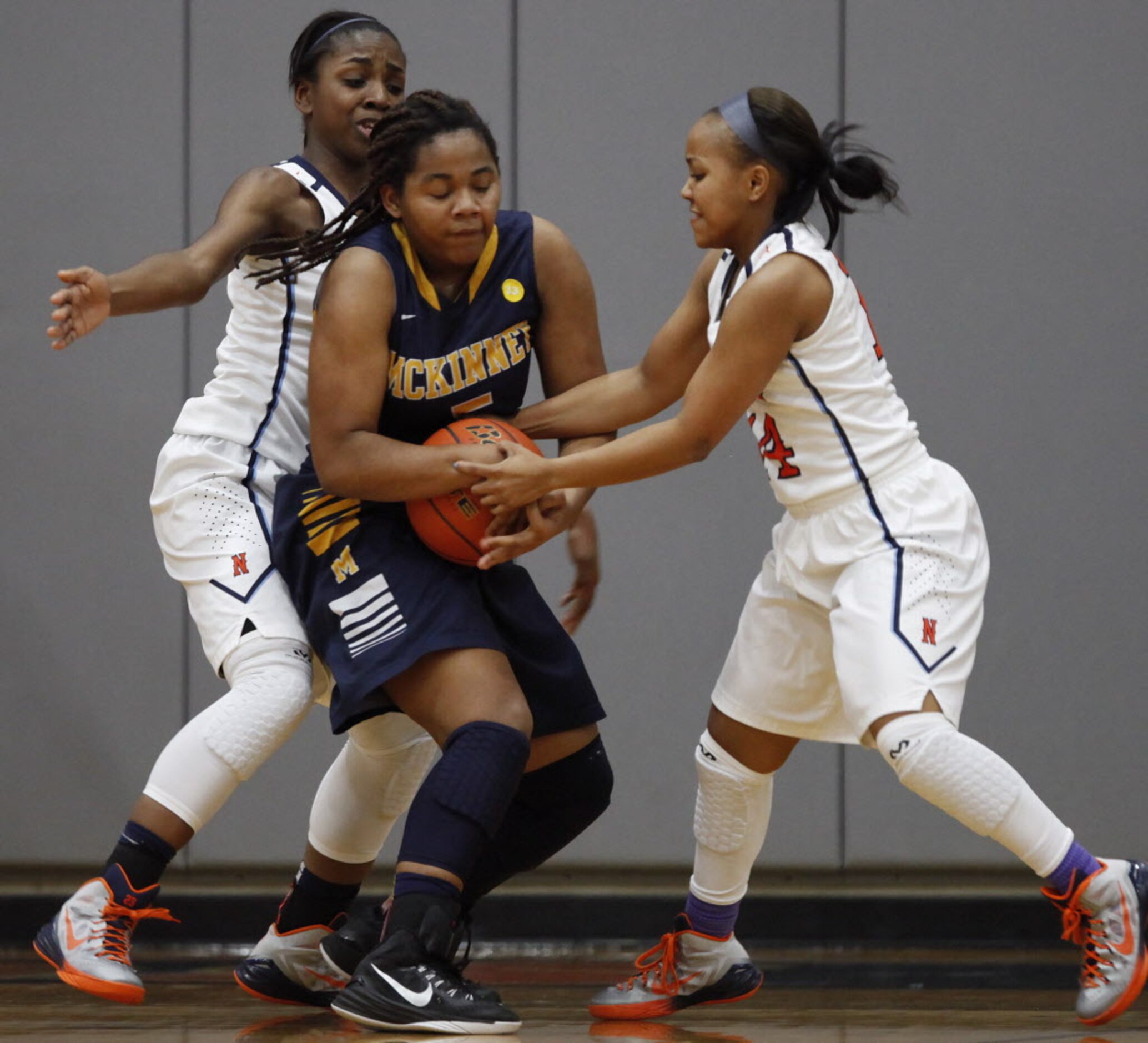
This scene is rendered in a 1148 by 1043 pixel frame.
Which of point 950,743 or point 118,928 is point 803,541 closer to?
point 950,743

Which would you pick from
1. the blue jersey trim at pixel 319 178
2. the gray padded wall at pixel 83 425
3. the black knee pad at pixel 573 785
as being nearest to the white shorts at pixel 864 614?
the black knee pad at pixel 573 785

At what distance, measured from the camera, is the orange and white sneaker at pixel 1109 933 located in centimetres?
226

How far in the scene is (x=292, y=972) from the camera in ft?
8.68

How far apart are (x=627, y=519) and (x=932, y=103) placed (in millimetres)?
1454

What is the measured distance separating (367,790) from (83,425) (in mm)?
2160

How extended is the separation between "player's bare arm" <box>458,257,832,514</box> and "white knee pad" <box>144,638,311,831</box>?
1.52ft

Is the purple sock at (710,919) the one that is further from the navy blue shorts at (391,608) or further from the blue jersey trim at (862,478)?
the blue jersey trim at (862,478)

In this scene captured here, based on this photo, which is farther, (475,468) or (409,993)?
(475,468)

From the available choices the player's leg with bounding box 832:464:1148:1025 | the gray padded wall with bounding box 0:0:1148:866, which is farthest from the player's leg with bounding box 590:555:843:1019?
the gray padded wall with bounding box 0:0:1148:866

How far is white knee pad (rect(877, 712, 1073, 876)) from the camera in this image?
228 cm

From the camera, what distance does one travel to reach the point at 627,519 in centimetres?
432

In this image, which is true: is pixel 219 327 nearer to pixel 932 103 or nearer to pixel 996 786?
pixel 932 103

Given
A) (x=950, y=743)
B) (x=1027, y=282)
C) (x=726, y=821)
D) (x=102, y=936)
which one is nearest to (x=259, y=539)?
(x=102, y=936)

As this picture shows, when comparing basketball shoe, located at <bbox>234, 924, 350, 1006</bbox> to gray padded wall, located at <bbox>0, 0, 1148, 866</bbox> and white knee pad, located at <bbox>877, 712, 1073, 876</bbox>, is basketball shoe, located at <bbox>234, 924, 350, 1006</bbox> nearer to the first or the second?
white knee pad, located at <bbox>877, 712, 1073, 876</bbox>
